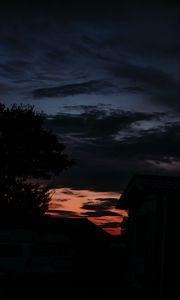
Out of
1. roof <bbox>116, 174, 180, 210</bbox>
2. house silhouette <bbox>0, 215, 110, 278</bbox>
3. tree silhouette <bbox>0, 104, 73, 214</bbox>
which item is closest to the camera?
roof <bbox>116, 174, 180, 210</bbox>

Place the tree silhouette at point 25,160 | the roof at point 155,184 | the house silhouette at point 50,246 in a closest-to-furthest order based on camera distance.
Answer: the roof at point 155,184 → the house silhouette at point 50,246 → the tree silhouette at point 25,160

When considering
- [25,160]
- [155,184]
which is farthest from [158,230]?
[25,160]

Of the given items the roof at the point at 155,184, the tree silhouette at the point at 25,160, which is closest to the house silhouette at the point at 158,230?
the roof at the point at 155,184

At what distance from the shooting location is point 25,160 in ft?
157

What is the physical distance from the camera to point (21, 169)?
47.5 metres

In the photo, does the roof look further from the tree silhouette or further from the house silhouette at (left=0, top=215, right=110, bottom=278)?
the tree silhouette

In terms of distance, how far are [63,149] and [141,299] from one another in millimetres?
35410

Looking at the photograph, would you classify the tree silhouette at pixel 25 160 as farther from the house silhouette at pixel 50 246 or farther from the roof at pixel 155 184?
the roof at pixel 155 184

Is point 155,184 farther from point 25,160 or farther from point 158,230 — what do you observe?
point 25,160

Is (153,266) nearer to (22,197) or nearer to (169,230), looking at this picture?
(169,230)

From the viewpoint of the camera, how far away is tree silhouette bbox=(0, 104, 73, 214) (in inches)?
1873

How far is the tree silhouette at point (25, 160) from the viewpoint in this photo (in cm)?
4756

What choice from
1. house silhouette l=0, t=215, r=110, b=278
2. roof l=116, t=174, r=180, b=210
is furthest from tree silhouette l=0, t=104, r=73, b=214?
roof l=116, t=174, r=180, b=210

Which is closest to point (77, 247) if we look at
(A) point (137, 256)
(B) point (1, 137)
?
(B) point (1, 137)
